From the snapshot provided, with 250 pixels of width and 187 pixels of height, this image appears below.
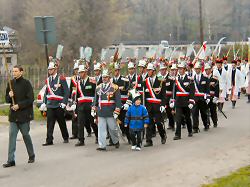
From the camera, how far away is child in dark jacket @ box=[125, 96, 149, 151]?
1354cm

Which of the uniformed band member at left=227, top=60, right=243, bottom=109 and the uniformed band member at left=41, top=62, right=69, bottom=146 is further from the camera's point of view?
the uniformed band member at left=227, top=60, right=243, bottom=109

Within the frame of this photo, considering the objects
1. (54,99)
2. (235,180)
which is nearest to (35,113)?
(54,99)

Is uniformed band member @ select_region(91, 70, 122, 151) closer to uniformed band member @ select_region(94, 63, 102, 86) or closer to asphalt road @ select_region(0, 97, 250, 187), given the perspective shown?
asphalt road @ select_region(0, 97, 250, 187)

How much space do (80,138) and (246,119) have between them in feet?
23.7

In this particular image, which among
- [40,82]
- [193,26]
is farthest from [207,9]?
[40,82]

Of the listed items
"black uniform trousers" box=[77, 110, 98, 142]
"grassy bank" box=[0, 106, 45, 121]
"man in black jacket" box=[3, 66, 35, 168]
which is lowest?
"grassy bank" box=[0, 106, 45, 121]

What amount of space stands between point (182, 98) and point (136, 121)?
7.39ft

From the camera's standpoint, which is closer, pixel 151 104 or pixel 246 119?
pixel 151 104

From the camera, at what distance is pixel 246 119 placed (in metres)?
19.8

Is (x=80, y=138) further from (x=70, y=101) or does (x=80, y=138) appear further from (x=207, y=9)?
(x=207, y=9)

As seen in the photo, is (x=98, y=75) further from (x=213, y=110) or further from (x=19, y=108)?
(x=213, y=110)

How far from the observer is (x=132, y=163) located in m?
11.9

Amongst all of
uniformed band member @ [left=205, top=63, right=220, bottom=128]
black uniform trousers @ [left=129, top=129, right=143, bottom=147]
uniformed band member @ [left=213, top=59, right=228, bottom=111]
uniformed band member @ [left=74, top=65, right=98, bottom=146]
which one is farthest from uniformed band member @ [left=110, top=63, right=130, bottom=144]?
uniformed band member @ [left=213, top=59, right=228, bottom=111]

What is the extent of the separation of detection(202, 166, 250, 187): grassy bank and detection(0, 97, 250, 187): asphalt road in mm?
242
